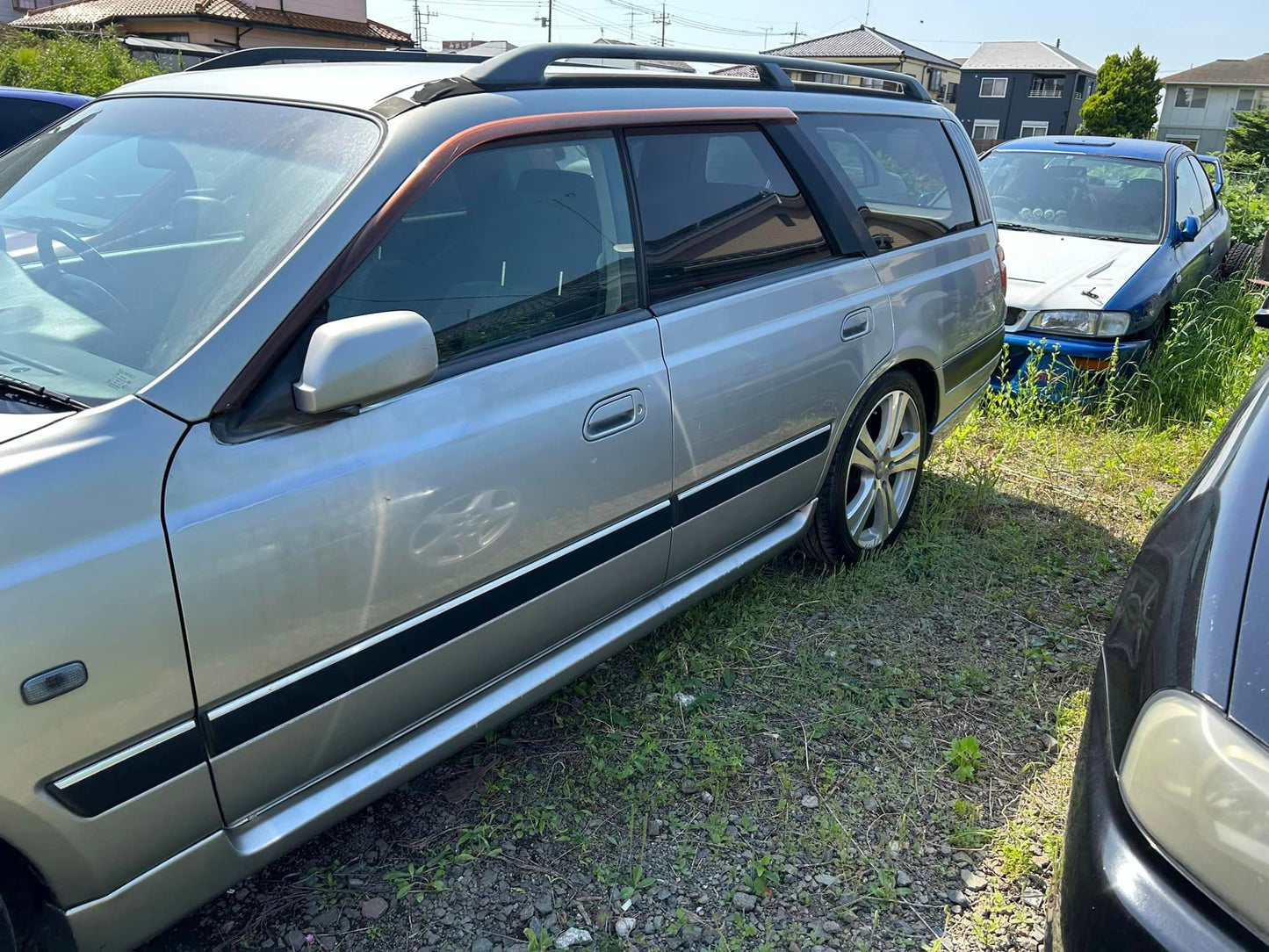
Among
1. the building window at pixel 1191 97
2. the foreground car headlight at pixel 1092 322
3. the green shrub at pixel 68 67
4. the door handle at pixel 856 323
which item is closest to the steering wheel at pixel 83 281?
the door handle at pixel 856 323

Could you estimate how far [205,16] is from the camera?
33.3m

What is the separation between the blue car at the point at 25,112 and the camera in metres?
5.75

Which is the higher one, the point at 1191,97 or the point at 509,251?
the point at 1191,97

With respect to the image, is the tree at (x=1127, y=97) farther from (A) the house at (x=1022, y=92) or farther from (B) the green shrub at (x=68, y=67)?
(B) the green shrub at (x=68, y=67)

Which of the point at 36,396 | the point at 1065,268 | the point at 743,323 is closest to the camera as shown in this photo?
the point at 36,396

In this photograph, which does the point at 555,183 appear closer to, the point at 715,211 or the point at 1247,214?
the point at 715,211

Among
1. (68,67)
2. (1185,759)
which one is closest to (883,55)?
(68,67)

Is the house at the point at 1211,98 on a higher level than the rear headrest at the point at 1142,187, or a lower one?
higher

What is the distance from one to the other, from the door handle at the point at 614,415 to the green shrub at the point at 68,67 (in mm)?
17650

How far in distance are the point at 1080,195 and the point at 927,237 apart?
4.28 meters

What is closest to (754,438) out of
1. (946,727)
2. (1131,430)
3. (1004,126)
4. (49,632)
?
(946,727)

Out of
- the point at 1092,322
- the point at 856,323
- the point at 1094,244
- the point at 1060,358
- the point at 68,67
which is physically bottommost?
the point at 1060,358

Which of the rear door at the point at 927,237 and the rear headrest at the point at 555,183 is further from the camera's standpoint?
the rear door at the point at 927,237

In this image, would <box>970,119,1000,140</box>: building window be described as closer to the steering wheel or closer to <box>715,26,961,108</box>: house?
<box>715,26,961,108</box>: house
